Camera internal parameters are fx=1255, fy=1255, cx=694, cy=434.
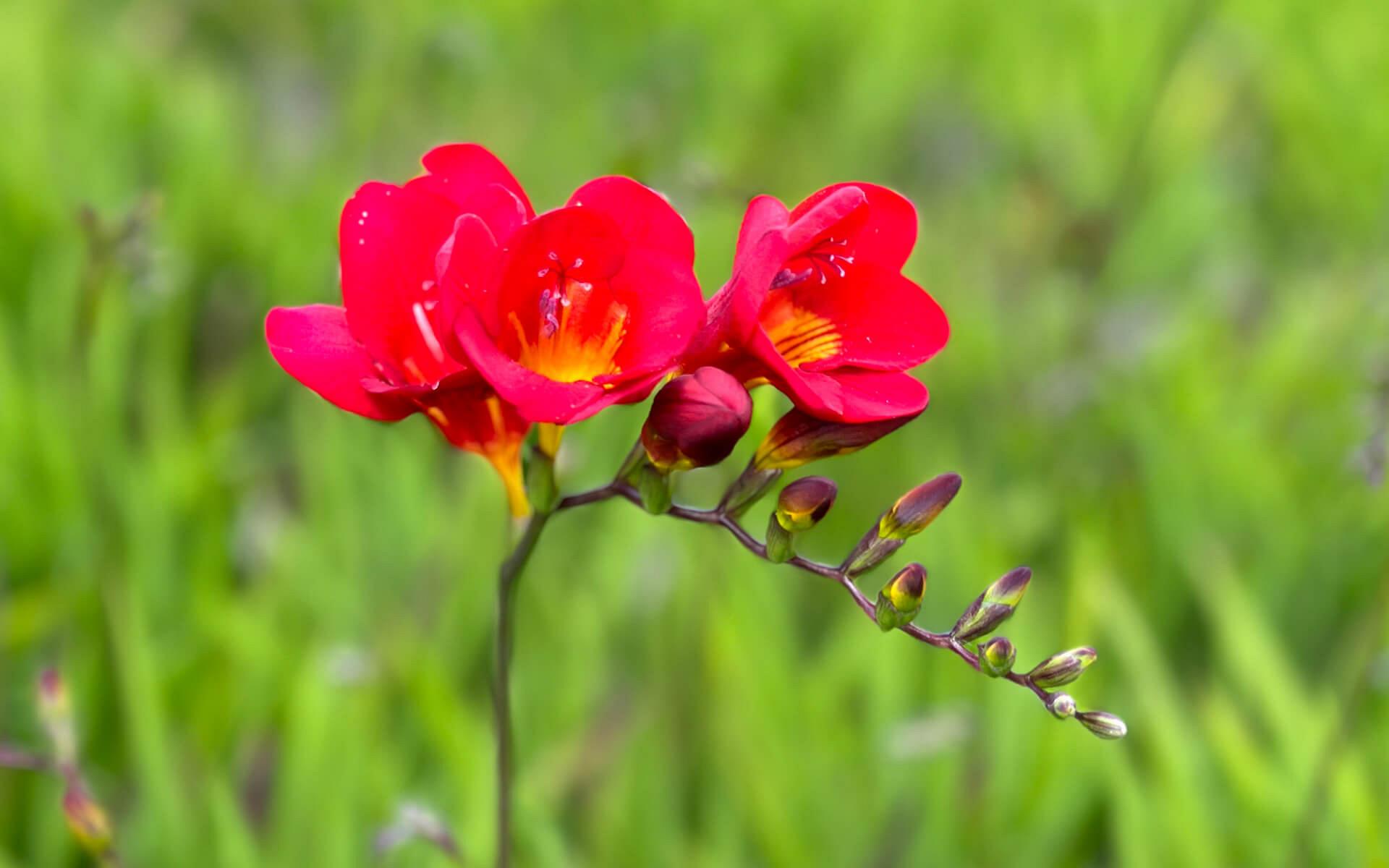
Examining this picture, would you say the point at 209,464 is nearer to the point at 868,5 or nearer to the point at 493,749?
the point at 493,749

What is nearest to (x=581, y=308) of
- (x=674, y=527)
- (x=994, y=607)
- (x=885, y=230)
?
(x=885, y=230)

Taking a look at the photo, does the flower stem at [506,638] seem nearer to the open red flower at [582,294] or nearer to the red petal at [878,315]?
the open red flower at [582,294]

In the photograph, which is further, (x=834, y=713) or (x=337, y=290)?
(x=337, y=290)

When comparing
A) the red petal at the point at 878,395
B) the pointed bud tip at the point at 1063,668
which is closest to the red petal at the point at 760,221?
the red petal at the point at 878,395

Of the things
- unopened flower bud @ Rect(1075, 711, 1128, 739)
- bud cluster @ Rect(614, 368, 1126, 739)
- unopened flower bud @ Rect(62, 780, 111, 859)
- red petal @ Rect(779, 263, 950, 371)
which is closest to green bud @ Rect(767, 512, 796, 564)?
bud cluster @ Rect(614, 368, 1126, 739)

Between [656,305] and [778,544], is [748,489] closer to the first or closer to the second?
[778,544]

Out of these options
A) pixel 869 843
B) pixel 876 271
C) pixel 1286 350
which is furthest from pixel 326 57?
pixel 876 271

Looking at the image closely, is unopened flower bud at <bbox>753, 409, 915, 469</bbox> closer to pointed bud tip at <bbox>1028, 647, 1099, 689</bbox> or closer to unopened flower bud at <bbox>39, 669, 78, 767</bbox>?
pointed bud tip at <bbox>1028, 647, 1099, 689</bbox>
